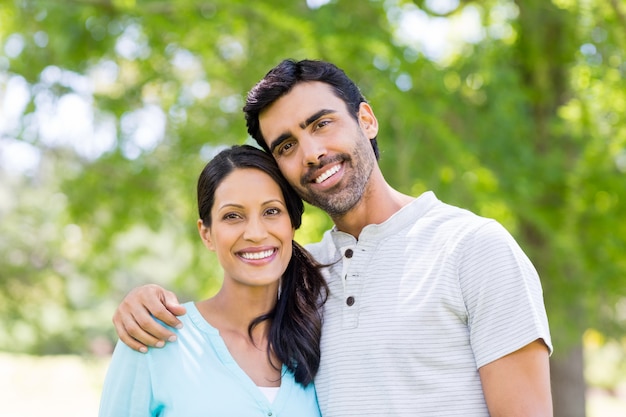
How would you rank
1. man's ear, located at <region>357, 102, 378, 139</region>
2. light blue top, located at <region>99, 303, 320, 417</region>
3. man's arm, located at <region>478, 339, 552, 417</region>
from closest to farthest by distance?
1. man's arm, located at <region>478, 339, 552, 417</region>
2. light blue top, located at <region>99, 303, 320, 417</region>
3. man's ear, located at <region>357, 102, 378, 139</region>

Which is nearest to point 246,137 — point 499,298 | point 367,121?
point 367,121

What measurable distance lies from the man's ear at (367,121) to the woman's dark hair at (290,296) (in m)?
0.33

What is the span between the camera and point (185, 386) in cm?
222

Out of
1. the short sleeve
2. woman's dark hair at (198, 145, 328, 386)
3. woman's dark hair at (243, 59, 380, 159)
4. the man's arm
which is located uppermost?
woman's dark hair at (243, 59, 380, 159)

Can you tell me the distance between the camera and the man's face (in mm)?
2408

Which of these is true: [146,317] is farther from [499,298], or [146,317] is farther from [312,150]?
[499,298]

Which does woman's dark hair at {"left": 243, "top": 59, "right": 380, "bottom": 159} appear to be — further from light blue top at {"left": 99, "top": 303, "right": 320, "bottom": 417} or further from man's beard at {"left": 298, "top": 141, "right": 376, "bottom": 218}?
light blue top at {"left": 99, "top": 303, "right": 320, "bottom": 417}

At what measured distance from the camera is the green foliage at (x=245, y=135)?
4.92 m

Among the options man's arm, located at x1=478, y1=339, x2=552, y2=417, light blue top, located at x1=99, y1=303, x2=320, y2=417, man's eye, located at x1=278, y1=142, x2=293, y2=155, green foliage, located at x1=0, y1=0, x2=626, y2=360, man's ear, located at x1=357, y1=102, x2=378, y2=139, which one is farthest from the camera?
green foliage, located at x1=0, y1=0, x2=626, y2=360

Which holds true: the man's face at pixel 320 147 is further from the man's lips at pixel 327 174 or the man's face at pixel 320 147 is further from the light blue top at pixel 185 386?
the light blue top at pixel 185 386

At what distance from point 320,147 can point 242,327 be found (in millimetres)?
629

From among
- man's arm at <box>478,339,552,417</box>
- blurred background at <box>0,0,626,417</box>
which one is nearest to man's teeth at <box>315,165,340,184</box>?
man's arm at <box>478,339,552,417</box>

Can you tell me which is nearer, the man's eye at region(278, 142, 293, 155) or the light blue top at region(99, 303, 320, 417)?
the light blue top at region(99, 303, 320, 417)

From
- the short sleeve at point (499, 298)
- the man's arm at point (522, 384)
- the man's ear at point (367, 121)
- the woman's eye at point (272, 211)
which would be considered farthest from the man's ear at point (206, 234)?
the man's arm at point (522, 384)
